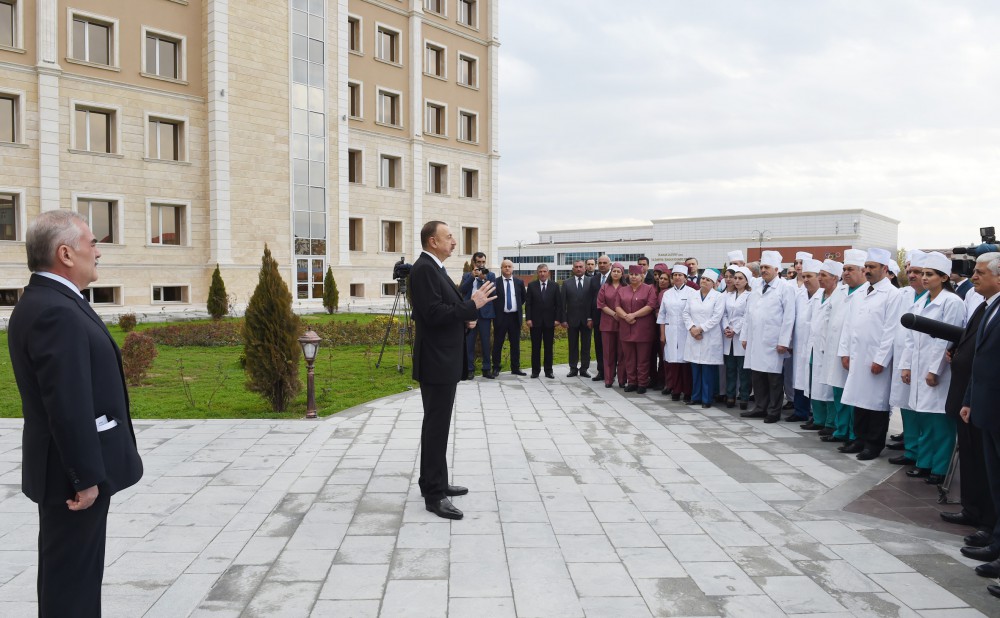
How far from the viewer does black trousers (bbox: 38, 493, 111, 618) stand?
2.83m

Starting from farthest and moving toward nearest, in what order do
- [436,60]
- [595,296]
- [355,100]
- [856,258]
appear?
1. [436,60]
2. [355,100]
3. [595,296]
4. [856,258]

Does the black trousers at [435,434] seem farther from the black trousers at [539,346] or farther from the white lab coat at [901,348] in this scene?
the black trousers at [539,346]

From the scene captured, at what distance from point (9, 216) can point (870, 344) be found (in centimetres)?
2736

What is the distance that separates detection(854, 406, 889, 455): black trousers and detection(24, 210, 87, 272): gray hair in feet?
24.2

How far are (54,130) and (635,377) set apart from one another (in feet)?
77.5

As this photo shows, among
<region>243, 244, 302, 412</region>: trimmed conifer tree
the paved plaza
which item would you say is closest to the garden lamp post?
<region>243, 244, 302, 412</region>: trimmed conifer tree

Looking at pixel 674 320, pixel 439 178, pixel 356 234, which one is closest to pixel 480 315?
pixel 674 320

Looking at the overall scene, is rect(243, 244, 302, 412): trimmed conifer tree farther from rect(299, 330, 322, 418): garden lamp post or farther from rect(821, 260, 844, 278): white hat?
rect(821, 260, 844, 278): white hat

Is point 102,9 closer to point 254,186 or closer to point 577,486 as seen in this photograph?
point 254,186

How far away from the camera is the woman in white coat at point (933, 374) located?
6.18 meters

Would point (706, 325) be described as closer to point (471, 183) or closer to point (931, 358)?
point (931, 358)

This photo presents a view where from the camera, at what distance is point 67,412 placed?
267cm

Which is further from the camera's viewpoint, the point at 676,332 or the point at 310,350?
the point at 676,332

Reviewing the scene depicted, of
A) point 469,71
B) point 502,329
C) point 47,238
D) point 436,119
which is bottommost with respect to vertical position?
point 502,329
